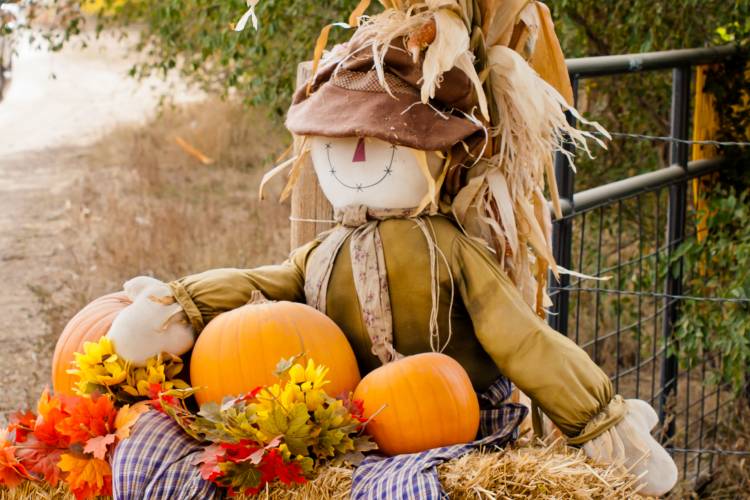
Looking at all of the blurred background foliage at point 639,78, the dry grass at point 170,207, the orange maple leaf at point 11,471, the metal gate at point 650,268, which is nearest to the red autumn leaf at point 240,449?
the orange maple leaf at point 11,471

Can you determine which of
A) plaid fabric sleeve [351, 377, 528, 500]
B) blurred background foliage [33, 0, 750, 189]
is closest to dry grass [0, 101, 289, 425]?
blurred background foliage [33, 0, 750, 189]

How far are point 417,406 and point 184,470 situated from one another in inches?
17.7

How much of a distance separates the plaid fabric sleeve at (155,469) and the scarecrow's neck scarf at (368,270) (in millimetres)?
468

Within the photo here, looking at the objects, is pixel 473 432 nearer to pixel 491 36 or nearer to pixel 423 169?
pixel 423 169

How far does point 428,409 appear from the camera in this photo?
2.06 m

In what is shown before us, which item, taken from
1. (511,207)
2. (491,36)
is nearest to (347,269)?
(511,207)

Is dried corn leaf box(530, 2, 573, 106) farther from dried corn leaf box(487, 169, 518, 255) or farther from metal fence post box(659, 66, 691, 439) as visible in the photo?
metal fence post box(659, 66, 691, 439)

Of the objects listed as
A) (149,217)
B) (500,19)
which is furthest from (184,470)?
(149,217)

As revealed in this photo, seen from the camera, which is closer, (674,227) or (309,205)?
(309,205)

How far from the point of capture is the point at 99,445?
203cm

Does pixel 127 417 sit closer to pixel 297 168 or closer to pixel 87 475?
pixel 87 475

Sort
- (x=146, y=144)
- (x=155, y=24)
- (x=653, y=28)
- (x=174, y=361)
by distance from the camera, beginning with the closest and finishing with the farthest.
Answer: (x=174, y=361), (x=653, y=28), (x=155, y=24), (x=146, y=144)

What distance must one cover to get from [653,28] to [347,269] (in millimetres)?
2510

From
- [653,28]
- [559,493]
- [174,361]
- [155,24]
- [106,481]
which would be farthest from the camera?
[155,24]
